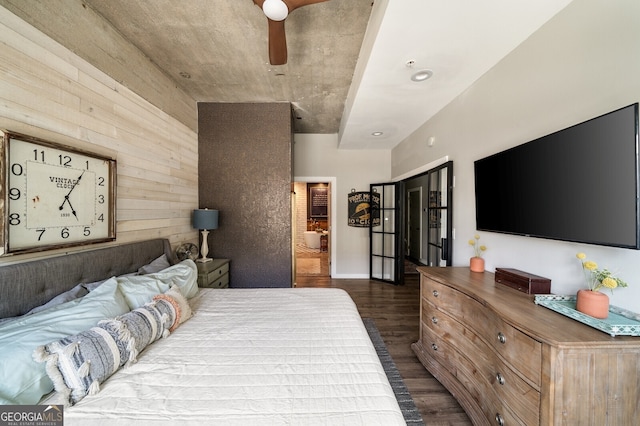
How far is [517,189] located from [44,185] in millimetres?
3048

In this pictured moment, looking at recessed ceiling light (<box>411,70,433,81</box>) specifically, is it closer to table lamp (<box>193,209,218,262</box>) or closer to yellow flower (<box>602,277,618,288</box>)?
yellow flower (<box>602,277,618,288</box>)

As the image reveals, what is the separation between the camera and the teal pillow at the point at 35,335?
0.84 metres

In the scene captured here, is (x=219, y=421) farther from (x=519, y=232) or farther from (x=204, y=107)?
(x=204, y=107)

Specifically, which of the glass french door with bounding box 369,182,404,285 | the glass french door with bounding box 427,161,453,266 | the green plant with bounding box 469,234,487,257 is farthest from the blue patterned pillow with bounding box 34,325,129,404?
the glass french door with bounding box 369,182,404,285

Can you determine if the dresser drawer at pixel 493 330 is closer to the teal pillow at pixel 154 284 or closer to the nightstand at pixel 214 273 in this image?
the teal pillow at pixel 154 284

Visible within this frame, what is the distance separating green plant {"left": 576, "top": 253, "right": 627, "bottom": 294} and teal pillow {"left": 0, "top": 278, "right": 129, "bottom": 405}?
2.38m

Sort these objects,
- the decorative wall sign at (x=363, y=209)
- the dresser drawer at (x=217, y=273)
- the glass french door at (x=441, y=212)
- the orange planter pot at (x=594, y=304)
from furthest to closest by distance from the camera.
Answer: the decorative wall sign at (x=363, y=209) → the dresser drawer at (x=217, y=273) → the glass french door at (x=441, y=212) → the orange planter pot at (x=594, y=304)

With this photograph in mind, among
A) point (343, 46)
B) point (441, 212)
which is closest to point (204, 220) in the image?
point (343, 46)

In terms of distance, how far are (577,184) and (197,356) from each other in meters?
2.18

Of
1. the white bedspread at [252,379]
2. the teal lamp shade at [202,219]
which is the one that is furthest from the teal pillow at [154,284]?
the teal lamp shade at [202,219]

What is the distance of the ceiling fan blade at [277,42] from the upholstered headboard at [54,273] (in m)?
1.97

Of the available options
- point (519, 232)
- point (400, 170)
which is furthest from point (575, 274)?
point (400, 170)

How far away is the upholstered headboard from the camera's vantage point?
118 centimetres

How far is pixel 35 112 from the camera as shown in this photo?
4.54 feet
